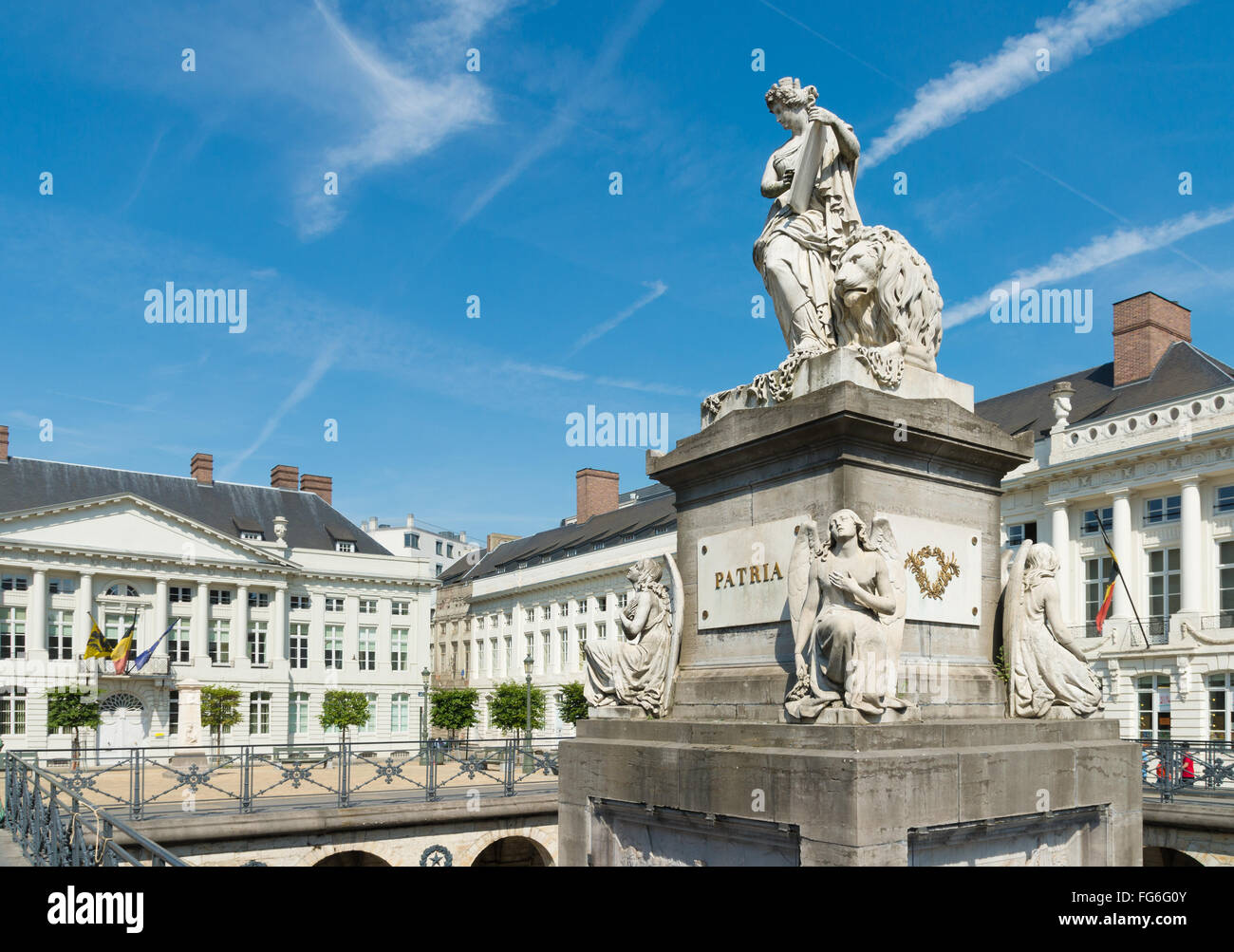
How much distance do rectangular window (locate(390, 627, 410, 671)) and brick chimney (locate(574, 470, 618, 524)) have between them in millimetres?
15452

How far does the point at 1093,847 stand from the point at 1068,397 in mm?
43980

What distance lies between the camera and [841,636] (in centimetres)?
669

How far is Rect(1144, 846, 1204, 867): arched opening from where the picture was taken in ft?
51.7

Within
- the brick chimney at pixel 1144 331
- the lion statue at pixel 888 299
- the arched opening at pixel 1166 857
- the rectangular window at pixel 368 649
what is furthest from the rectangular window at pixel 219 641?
the lion statue at pixel 888 299

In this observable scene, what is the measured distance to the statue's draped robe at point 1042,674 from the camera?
26.1ft

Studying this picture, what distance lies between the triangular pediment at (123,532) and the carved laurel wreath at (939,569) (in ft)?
217

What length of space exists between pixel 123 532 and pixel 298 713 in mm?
16986

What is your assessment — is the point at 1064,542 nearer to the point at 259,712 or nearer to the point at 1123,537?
the point at 1123,537

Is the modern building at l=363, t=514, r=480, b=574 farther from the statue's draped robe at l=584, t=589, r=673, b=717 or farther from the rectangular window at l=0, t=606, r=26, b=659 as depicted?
the statue's draped robe at l=584, t=589, r=673, b=717

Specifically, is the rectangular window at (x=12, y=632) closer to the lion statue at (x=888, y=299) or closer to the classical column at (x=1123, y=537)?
the classical column at (x=1123, y=537)

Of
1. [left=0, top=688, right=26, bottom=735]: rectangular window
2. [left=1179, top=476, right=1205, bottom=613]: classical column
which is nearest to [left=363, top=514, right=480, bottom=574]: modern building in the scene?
[left=0, top=688, right=26, bottom=735]: rectangular window

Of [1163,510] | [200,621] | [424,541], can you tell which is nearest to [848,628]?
[1163,510]
